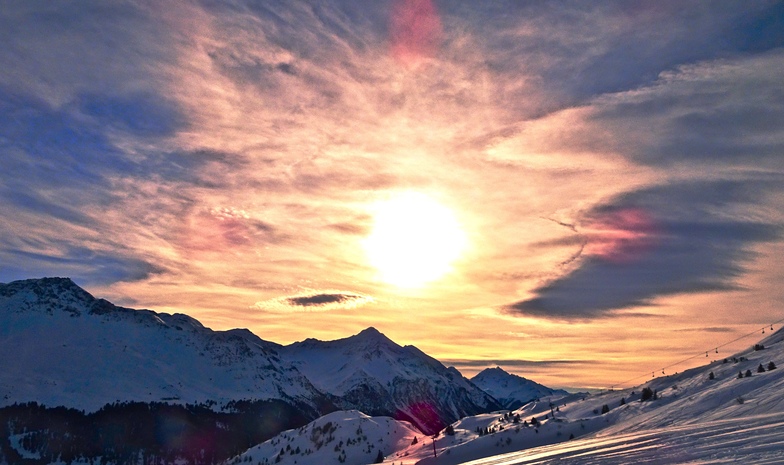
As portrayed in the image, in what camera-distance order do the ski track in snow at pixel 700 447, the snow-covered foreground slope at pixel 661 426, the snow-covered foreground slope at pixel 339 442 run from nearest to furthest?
the ski track in snow at pixel 700 447 → the snow-covered foreground slope at pixel 661 426 → the snow-covered foreground slope at pixel 339 442

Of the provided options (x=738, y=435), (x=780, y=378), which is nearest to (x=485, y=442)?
(x=780, y=378)

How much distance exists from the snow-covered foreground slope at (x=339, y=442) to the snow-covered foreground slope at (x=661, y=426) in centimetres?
704

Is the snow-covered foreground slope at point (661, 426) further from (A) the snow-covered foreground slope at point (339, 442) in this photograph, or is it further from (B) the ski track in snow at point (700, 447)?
(A) the snow-covered foreground slope at point (339, 442)

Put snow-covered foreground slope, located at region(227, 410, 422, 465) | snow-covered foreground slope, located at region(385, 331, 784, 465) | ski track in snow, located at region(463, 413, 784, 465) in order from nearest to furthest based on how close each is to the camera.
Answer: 1. ski track in snow, located at region(463, 413, 784, 465)
2. snow-covered foreground slope, located at region(385, 331, 784, 465)
3. snow-covered foreground slope, located at region(227, 410, 422, 465)

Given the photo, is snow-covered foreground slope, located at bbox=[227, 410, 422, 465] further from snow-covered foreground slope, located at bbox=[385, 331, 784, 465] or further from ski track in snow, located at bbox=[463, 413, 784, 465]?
ski track in snow, located at bbox=[463, 413, 784, 465]

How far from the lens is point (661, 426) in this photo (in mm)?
19125

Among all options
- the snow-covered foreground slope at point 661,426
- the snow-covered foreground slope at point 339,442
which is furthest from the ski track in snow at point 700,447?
the snow-covered foreground slope at point 339,442

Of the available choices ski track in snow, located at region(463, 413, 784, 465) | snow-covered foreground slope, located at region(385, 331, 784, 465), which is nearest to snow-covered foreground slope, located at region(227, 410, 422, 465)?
snow-covered foreground slope, located at region(385, 331, 784, 465)

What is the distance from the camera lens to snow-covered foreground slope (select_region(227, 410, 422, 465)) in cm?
4373

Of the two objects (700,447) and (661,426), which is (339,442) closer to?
(661,426)

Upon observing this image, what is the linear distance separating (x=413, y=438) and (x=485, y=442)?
16.8 m

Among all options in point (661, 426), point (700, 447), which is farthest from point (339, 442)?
point (700, 447)

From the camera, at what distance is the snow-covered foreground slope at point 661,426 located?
1053 centimetres

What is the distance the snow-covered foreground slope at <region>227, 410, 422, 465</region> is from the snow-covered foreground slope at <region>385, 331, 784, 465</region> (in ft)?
23.1
